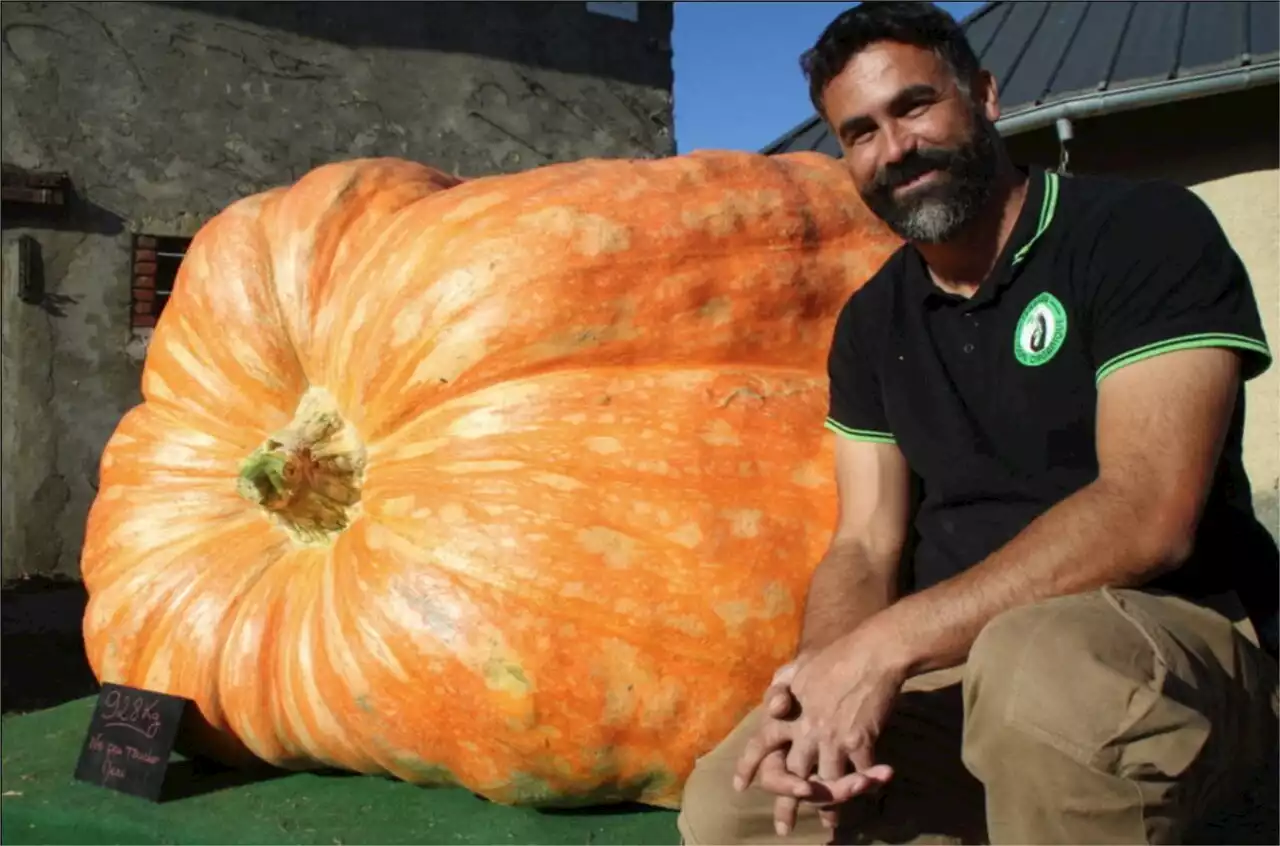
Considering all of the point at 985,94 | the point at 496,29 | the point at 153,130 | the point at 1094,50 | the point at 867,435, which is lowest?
the point at 867,435

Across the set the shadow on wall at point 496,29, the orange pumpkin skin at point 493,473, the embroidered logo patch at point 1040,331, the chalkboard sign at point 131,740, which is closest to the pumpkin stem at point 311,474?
the orange pumpkin skin at point 493,473

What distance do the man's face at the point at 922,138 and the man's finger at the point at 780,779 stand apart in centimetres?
93

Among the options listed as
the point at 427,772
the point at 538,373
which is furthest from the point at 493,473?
the point at 427,772

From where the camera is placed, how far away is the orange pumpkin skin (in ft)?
6.95

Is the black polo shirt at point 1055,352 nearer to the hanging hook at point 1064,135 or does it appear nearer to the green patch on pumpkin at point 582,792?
the green patch on pumpkin at point 582,792

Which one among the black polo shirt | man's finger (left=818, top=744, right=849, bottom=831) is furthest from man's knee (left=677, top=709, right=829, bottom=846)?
the black polo shirt

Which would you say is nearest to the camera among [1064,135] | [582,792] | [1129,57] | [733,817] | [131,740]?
[733,817]

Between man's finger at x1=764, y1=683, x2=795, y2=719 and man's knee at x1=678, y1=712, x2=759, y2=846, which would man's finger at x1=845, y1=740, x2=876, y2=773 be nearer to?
man's finger at x1=764, y1=683, x2=795, y2=719

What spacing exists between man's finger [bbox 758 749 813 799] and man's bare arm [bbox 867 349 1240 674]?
0.22 metres

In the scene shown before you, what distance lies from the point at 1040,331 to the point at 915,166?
372mm

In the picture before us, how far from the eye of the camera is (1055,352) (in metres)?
1.81

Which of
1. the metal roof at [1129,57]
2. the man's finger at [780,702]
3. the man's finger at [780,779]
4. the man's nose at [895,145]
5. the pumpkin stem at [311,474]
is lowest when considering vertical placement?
the man's finger at [780,779]

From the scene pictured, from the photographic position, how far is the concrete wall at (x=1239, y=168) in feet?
11.5

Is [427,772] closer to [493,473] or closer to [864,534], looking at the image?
[493,473]
